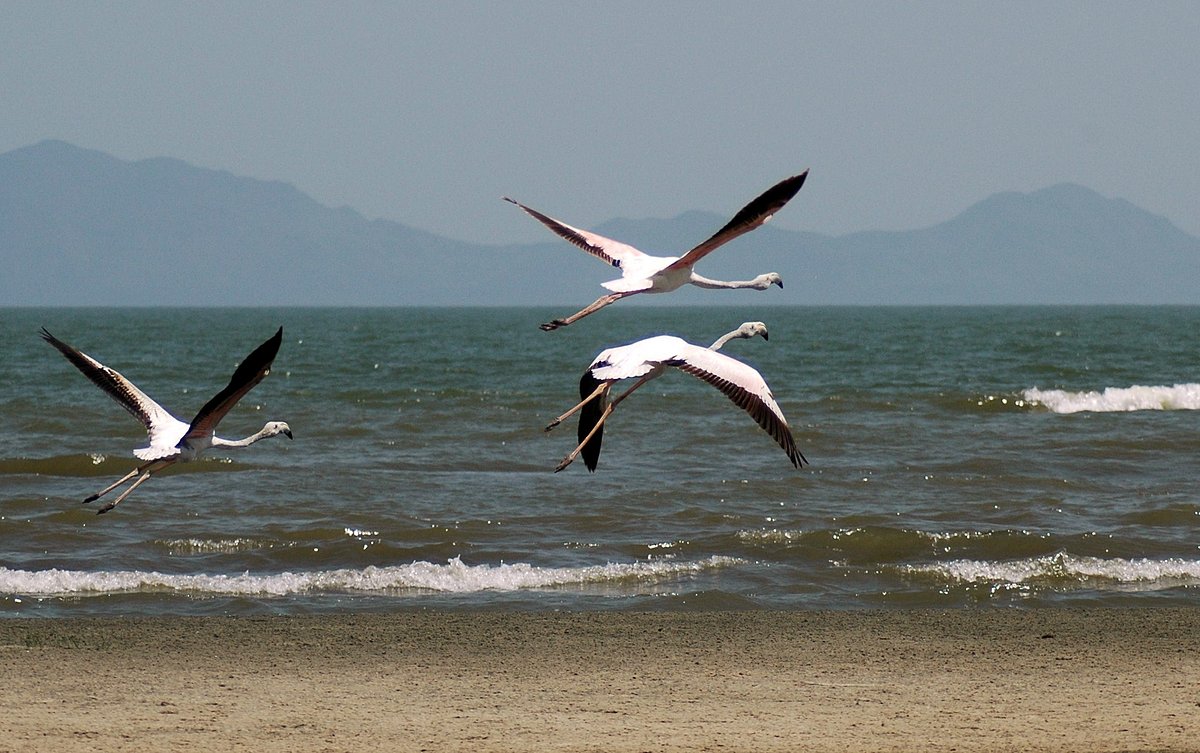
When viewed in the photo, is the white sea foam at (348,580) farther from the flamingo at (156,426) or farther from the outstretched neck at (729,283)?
the outstretched neck at (729,283)

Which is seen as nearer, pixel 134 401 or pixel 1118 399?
pixel 134 401

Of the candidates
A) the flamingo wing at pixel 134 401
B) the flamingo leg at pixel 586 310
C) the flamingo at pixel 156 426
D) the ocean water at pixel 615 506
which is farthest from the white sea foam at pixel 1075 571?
the flamingo wing at pixel 134 401

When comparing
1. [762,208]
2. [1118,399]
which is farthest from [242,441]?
[1118,399]

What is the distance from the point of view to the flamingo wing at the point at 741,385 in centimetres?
985

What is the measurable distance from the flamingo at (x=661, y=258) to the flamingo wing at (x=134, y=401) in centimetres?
354

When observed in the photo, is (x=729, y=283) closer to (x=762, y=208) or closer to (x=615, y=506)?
(x=762, y=208)

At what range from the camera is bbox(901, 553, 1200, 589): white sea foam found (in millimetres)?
14320

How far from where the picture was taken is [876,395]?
34812 mm

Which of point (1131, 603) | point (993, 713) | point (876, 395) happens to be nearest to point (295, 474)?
point (1131, 603)

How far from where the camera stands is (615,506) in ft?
60.7

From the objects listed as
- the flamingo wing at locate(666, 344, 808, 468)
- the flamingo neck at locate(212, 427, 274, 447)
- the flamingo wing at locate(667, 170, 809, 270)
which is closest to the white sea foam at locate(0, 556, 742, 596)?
the flamingo neck at locate(212, 427, 274, 447)

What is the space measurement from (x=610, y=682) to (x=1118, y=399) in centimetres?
2891

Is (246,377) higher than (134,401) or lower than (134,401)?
higher

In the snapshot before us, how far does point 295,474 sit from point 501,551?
20.8 ft
